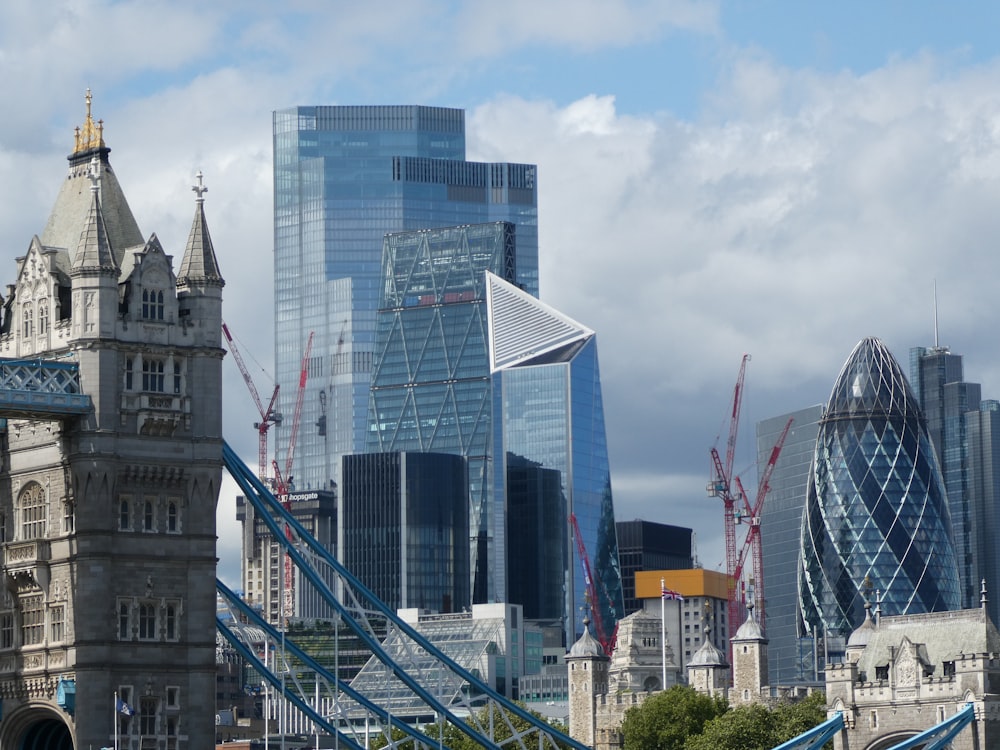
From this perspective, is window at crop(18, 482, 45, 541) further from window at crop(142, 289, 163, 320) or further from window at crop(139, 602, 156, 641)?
window at crop(142, 289, 163, 320)

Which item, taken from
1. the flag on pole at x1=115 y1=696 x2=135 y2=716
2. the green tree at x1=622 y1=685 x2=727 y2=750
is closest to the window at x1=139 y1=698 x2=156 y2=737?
the flag on pole at x1=115 y1=696 x2=135 y2=716

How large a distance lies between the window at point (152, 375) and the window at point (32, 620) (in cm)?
1000

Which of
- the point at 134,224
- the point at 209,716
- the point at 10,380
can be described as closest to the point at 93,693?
the point at 209,716

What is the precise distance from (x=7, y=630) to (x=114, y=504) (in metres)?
8.31

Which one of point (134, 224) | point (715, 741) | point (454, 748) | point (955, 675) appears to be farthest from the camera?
point (454, 748)

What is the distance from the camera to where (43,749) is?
108 m

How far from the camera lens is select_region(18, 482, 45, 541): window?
10631 cm

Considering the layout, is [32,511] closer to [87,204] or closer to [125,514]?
[125,514]

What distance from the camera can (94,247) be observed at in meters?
106

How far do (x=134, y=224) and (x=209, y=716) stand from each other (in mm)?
22029

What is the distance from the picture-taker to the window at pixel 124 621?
104m

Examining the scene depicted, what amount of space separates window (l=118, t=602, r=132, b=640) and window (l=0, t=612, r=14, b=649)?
590 cm

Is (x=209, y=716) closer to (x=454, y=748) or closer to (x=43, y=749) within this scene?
(x=43, y=749)

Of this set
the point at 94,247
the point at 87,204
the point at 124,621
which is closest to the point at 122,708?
the point at 124,621
